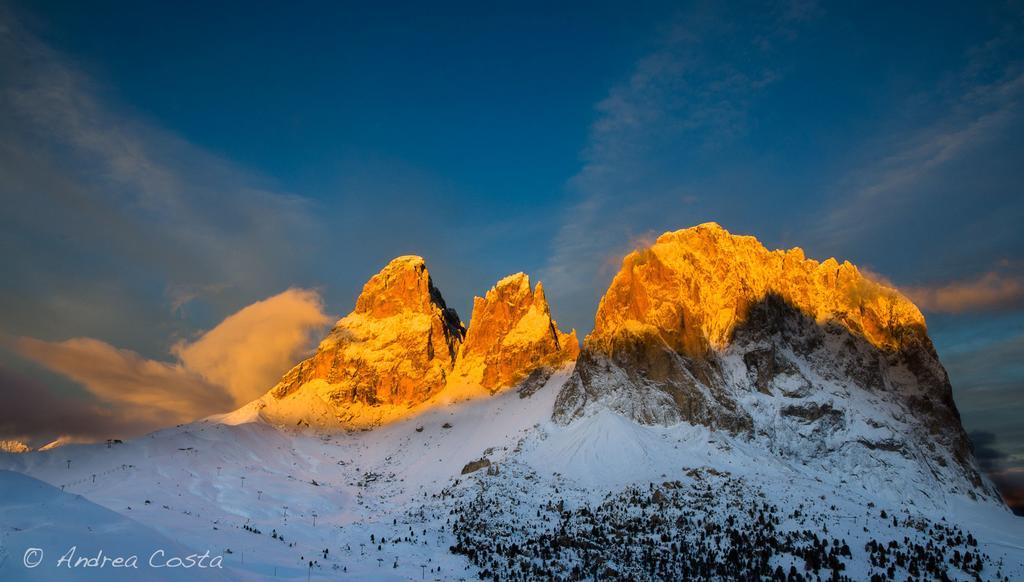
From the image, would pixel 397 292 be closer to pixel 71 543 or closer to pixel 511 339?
pixel 511 339

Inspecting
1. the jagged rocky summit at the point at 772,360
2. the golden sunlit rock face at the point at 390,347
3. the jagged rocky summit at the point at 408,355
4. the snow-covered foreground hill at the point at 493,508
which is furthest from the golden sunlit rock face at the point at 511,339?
the jagged rocky summit at the point at 772,360

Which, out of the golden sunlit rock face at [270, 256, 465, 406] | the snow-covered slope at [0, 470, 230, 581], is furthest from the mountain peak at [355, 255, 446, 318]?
the snow-covered slope at [0, 470, 230, 581]

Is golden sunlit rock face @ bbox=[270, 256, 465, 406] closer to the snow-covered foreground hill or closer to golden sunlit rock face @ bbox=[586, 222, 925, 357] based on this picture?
the snow-covered foreground hill

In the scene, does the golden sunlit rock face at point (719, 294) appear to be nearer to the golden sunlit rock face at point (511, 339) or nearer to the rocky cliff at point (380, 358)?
the golden sunlit rock face at point (511, 339)

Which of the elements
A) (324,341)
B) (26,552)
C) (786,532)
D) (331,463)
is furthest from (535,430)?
(26,552)

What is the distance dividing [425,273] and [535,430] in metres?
63.6

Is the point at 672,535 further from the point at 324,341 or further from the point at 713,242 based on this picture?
the point at 324,341

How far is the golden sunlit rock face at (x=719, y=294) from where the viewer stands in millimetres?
104125

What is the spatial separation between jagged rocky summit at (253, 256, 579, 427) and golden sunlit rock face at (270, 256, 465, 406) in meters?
0.22

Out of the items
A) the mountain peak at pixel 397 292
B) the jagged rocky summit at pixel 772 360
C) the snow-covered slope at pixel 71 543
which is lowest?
the snow-covered slope at pixel 71 543

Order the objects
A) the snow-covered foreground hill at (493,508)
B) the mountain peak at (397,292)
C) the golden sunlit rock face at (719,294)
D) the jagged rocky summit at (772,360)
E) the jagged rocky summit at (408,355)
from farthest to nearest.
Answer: the mountain peak at (397,292) < the jagged rocky summit at (408,355) < the golden sunlit rock face at (719,294) < the jagged rocky summit at (772,360) < the snow-covered foreground hill at (493,508)

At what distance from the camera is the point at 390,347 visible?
13700 centimetres

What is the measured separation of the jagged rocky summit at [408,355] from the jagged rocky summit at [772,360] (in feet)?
82.0

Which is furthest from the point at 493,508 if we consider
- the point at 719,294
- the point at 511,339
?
the point at 511,339
